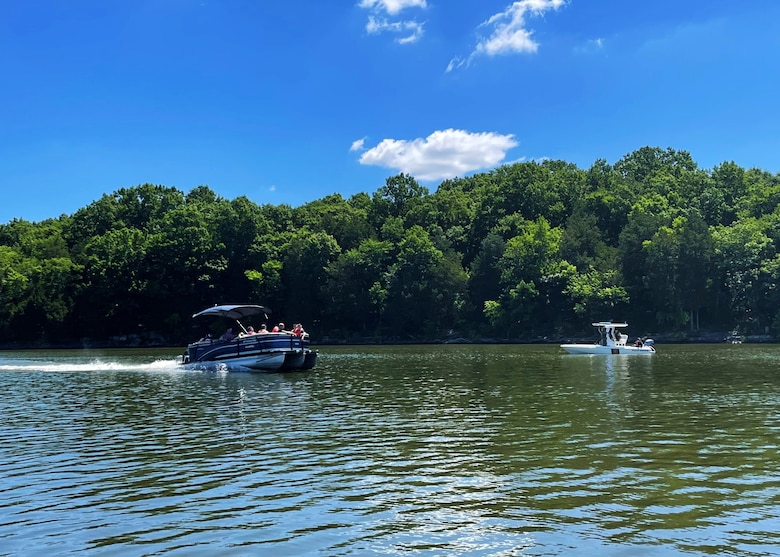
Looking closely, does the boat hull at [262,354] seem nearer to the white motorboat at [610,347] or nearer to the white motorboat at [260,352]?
the white motorboat at [260,352]

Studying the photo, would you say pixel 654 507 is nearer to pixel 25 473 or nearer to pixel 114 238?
pixel 25 473

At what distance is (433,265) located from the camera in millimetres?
114062

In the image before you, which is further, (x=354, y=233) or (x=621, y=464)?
(x=354, y=233)

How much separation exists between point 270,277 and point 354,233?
1797 cm

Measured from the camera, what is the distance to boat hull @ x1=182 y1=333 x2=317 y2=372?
44.2 metres

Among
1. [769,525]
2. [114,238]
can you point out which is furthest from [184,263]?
[769,525]

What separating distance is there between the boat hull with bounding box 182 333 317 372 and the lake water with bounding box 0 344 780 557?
50.3ft

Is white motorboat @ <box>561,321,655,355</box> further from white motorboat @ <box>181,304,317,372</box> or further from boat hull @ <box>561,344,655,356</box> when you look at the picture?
white motorboat @ <box>181,304,317,372</box>

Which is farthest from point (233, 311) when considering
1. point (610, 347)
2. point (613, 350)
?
point (610, 347)

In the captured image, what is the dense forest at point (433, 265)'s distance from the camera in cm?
9869

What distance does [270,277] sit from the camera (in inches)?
4616

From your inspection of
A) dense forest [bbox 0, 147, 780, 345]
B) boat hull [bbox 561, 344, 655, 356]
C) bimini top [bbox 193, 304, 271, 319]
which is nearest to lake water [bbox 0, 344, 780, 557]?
bimini top [bbox 193, 304, 271, 319]

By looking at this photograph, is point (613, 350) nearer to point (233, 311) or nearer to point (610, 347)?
point (610, 347)

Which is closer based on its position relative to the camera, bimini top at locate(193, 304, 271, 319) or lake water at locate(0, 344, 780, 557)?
lake water at locate(0, 344, 780, 557)
